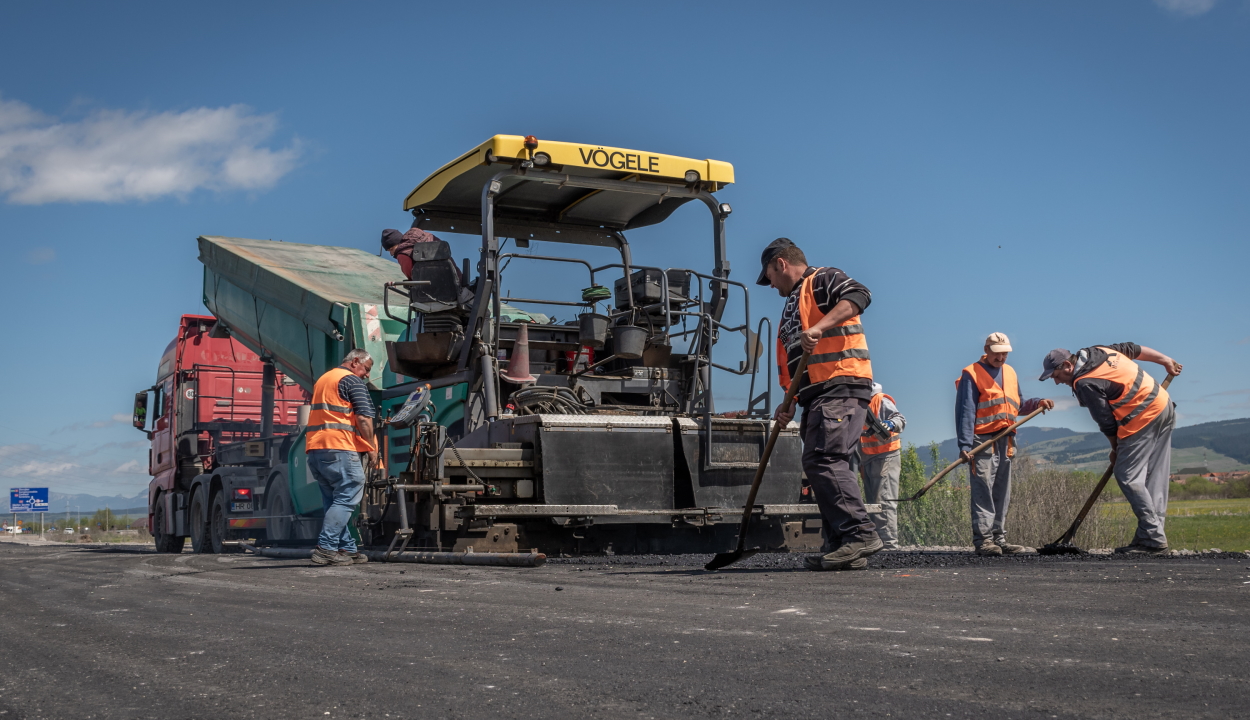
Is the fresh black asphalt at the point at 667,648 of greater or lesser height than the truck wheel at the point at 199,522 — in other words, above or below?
below

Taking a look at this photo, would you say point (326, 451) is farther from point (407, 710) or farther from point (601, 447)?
point (407, 710)

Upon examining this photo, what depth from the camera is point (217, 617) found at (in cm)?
432

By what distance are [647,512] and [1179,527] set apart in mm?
40825

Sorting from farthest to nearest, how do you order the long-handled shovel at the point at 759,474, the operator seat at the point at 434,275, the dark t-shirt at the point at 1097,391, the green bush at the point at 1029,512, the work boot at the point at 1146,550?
the green bush at the point at 1029,512, the operator seat at the point at 434,275, the dark t-shirt at the point at 1097,391, the work boot at the point at 1146,550, the long-handled shovel at the point at 759,474

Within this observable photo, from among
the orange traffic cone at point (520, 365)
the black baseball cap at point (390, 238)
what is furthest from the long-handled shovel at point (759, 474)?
the black baseball cap at point (390, 238)

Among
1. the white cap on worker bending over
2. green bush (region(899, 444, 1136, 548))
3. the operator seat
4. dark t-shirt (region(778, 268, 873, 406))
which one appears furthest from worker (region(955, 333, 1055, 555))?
green bush (region(899, 444, 1136, 548))

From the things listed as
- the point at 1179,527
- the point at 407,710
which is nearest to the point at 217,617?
the point at 407,710

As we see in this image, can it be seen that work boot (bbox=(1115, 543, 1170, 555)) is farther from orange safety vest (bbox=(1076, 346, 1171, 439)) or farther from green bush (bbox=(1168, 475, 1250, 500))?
green bush (bbox=(1168, 475, 1250, 500))

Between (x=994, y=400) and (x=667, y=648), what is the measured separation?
18.0 ft

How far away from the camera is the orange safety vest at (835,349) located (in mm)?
5770

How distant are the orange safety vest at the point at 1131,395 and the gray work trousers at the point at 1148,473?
0.05 meters

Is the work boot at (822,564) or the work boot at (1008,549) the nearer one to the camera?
the work boot at (822,564)

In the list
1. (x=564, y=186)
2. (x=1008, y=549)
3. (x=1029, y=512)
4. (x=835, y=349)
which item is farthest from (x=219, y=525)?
(x=1029, y=512)

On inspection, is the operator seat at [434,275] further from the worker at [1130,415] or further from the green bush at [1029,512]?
the green bush at [1029,512]
